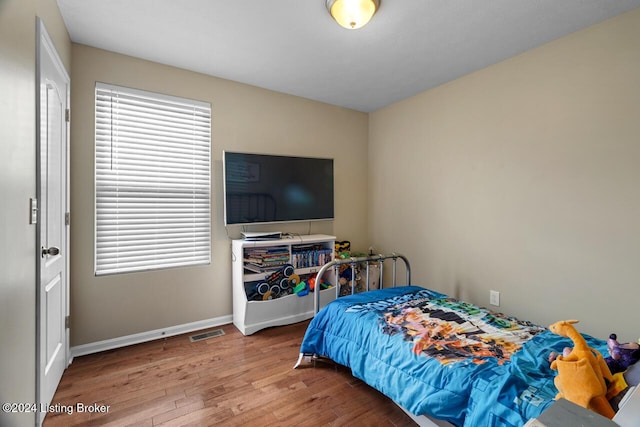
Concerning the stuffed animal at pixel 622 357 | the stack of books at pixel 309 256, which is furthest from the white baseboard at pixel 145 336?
the stuffed animal at pixel 622 357

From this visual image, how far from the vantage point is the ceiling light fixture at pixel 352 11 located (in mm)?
1800

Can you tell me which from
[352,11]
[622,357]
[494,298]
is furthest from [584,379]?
[352,11]

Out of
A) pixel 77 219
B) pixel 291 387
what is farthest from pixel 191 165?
pixel 291 387

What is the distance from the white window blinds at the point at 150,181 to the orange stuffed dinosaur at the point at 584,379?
2.76 meters

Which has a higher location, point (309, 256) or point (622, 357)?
point (309, 256)

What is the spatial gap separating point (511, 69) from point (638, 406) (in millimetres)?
2730

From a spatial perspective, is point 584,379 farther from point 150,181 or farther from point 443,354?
point 150,181

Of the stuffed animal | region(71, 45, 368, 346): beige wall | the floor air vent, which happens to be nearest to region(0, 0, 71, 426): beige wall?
region(71, 45, 368, 346): beige wall

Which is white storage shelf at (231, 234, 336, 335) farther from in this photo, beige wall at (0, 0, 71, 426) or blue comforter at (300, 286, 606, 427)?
beige wall at (0, 0, 71, 426)

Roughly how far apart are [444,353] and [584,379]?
60cm

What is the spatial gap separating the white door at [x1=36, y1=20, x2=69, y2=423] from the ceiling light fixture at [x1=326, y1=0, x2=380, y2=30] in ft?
5.23

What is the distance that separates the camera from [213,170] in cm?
295

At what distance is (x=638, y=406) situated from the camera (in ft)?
1.89

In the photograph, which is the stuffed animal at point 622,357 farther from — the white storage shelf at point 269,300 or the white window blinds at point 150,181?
the white window blinds at point 150,181
